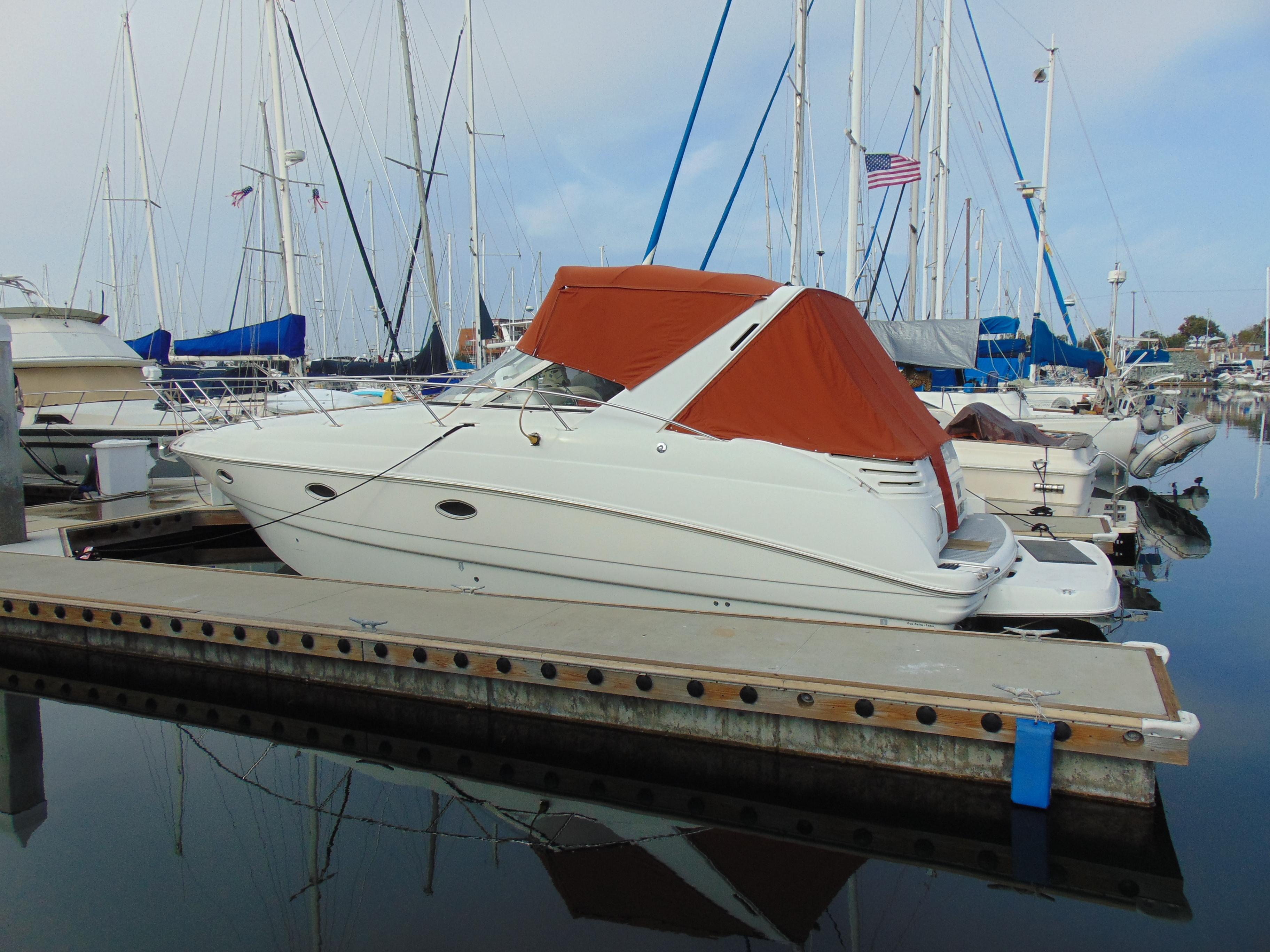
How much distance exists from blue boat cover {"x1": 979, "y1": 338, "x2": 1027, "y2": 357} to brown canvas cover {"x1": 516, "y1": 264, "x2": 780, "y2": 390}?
725 inches

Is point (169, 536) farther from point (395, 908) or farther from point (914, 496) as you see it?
point (914, 496)

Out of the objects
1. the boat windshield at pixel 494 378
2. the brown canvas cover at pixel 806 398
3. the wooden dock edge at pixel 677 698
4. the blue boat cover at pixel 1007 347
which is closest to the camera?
the wooden dock edge at pixel 677 698

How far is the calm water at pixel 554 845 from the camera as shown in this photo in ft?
11.6

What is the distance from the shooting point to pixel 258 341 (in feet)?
49.2

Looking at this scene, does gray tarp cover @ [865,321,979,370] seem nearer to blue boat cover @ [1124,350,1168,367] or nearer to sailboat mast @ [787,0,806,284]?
sailboat mast @ [787,0,806,284]

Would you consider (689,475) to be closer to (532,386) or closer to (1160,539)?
(532,386)

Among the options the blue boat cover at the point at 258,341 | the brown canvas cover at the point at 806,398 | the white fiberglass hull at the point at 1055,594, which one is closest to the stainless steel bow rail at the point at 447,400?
the brown canvas cover at the point at 806,398

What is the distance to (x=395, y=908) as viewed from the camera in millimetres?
3678

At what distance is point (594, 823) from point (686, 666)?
93 centimetres

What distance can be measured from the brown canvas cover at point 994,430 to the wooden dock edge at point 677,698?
25.0ft

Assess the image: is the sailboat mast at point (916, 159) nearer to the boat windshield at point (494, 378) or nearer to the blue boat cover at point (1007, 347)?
the blue boat cover at point (1007, 347)

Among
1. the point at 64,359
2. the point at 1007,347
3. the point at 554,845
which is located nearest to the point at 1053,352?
the point at 1007,347

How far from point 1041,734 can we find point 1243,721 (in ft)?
8.42

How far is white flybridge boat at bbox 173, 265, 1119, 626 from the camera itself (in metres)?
5.27
